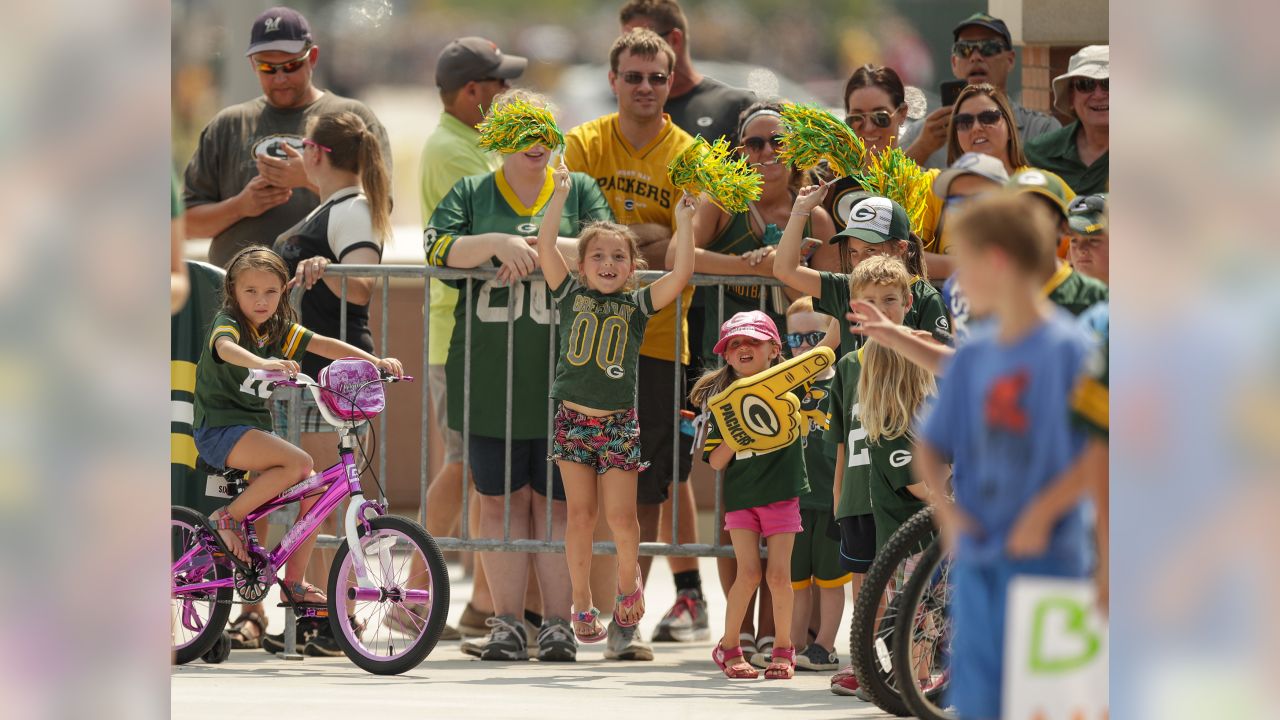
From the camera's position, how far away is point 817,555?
608cm

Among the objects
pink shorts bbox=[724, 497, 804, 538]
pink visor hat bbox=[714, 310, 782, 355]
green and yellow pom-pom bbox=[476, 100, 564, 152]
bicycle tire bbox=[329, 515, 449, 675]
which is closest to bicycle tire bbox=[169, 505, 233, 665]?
bicycle tire bbox=[329, 515, 449, 675]

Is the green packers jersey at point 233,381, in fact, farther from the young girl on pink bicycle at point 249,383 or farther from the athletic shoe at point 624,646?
the athletic shoe at point 624,646

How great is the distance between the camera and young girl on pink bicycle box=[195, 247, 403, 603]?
5816 mm

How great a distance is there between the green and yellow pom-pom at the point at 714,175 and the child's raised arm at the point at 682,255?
48mm

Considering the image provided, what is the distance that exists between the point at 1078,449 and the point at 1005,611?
1.01ft

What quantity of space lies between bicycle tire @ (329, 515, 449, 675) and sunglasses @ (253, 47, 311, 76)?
81.3 inches

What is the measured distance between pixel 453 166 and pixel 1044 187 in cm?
410

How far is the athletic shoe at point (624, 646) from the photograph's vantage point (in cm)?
619

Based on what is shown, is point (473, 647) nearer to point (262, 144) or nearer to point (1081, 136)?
point (262, 144)

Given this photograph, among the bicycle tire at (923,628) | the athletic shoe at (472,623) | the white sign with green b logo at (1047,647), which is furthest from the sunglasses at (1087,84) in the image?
the white sign with green b logo at (1047,647)

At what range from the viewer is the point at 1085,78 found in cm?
654

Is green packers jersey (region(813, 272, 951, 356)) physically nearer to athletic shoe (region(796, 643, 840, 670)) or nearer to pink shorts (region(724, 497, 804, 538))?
pink shorts (region(724, 497, 804, 538))

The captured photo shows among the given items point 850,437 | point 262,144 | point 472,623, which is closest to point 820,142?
point 850,437
